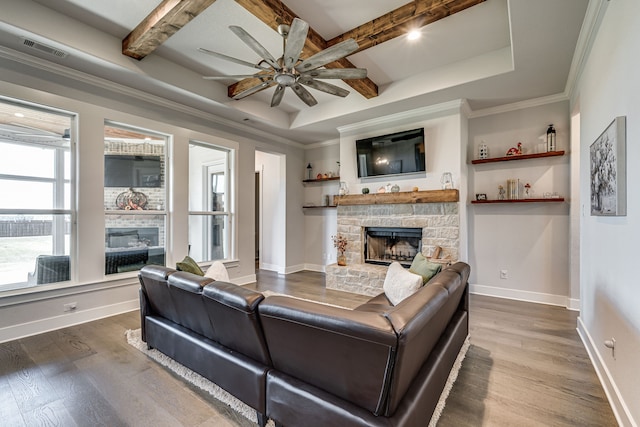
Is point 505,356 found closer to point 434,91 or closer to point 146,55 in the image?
point 434,91

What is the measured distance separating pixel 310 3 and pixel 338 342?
9.31 feet

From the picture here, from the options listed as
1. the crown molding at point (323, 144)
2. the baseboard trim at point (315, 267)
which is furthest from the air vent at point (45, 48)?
the baseboard trim at point (315, 267)

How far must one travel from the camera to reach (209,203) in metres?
4.92

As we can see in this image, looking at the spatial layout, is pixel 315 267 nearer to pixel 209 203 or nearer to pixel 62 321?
pixel 209 203

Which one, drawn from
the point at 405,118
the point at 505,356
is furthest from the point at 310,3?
the point at 505,356

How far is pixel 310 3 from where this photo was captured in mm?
2607

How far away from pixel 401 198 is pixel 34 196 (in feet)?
15.3

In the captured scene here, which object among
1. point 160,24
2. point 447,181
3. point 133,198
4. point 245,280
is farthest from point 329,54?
point 245,280

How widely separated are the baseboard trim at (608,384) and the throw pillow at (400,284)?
1.32 meters

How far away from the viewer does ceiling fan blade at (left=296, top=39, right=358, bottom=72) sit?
A: 2291 millimetres

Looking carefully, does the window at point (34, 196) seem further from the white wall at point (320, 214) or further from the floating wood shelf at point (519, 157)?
the floating wood shelf at point (519, 157)

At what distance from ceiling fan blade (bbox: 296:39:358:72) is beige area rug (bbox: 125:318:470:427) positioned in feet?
8.80

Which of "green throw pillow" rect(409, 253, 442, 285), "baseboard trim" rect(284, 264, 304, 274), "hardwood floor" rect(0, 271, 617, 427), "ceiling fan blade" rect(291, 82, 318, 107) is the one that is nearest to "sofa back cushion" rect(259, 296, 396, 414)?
"hardwood floor" rect(0, 271, 617, 427)

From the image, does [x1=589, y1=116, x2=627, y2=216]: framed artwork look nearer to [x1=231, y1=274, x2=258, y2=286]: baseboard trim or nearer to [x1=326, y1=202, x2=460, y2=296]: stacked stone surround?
[x1=326, y1=202, x2=460, y2=296]: stacked stone surround
